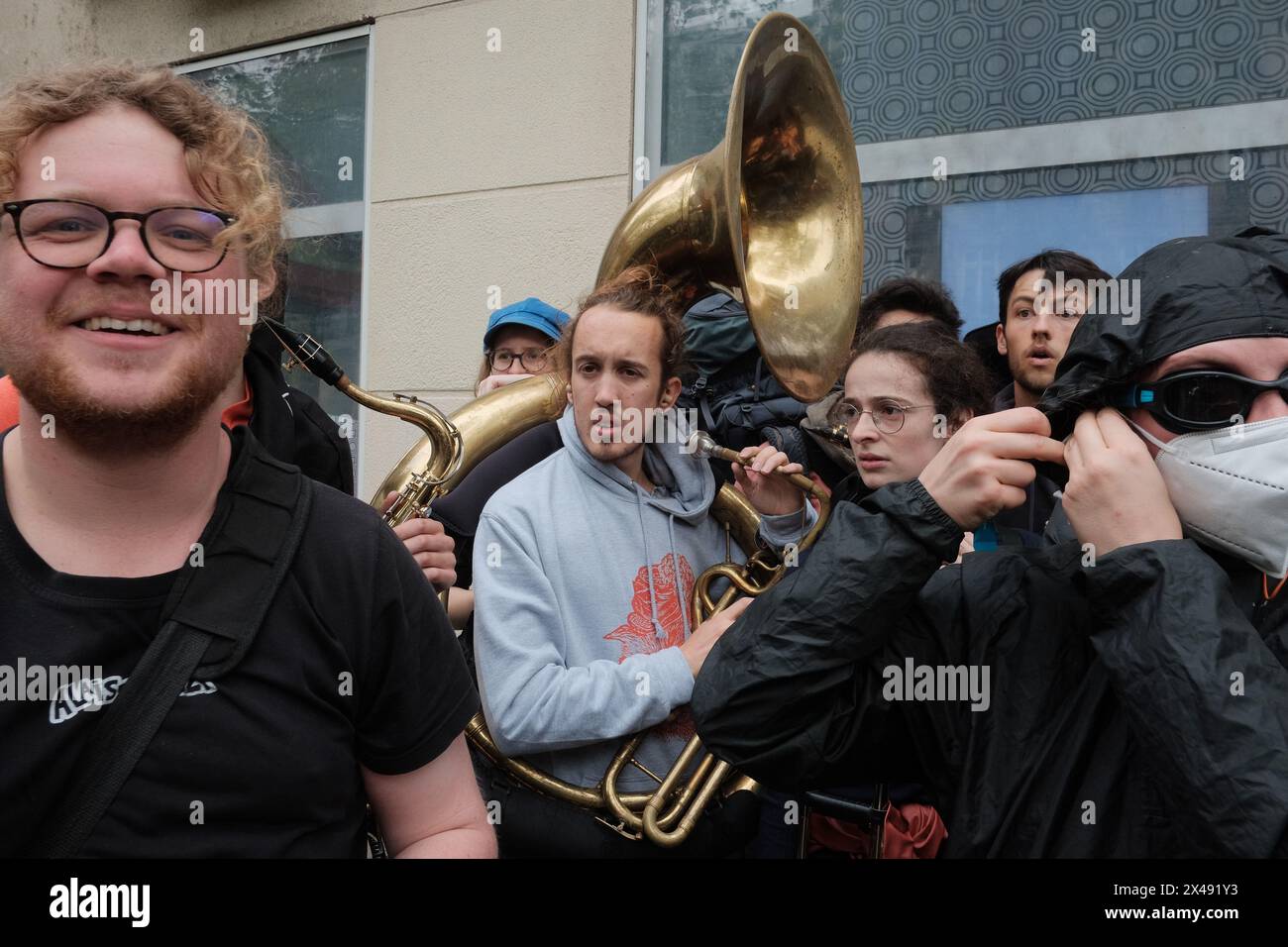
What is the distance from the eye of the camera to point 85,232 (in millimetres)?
1200

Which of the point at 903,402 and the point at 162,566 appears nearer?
the point at 162,566

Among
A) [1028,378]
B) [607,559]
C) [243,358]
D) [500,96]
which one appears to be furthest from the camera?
[500,96]

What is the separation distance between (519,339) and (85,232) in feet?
7.04

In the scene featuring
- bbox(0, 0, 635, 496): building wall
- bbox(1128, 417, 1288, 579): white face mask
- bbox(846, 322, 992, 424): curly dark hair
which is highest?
bbox(0, 0, 635, 496): building wall

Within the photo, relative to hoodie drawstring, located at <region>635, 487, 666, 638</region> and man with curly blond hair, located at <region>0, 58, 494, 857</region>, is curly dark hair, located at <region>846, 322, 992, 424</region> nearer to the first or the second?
hoodie drawstring, located at <region>635, 487, 666, 638</region>

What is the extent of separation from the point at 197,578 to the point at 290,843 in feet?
1.06

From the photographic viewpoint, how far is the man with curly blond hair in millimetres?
1132

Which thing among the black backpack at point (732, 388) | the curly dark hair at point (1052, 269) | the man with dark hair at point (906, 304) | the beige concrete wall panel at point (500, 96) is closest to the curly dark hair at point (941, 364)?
the black backpack at point (732, 388)

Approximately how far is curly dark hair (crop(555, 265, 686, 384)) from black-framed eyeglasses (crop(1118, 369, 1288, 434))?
1.25 m

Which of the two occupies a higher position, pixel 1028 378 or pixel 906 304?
pixel 906 304

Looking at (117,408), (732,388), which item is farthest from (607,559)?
(117,408)

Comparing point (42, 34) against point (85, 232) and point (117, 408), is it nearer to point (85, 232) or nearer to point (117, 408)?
point (85, 232)

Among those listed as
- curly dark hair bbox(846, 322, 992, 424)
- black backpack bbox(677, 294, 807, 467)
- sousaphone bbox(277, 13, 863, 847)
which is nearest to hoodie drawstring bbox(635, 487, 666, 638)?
sousaphone bbox(277, 13, 863, 847)

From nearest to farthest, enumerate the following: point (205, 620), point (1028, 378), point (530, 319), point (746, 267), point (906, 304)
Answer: point (205, 620) → point (746, 267) → point (1028, 378) → point (906, 304) → point (530, 319)
